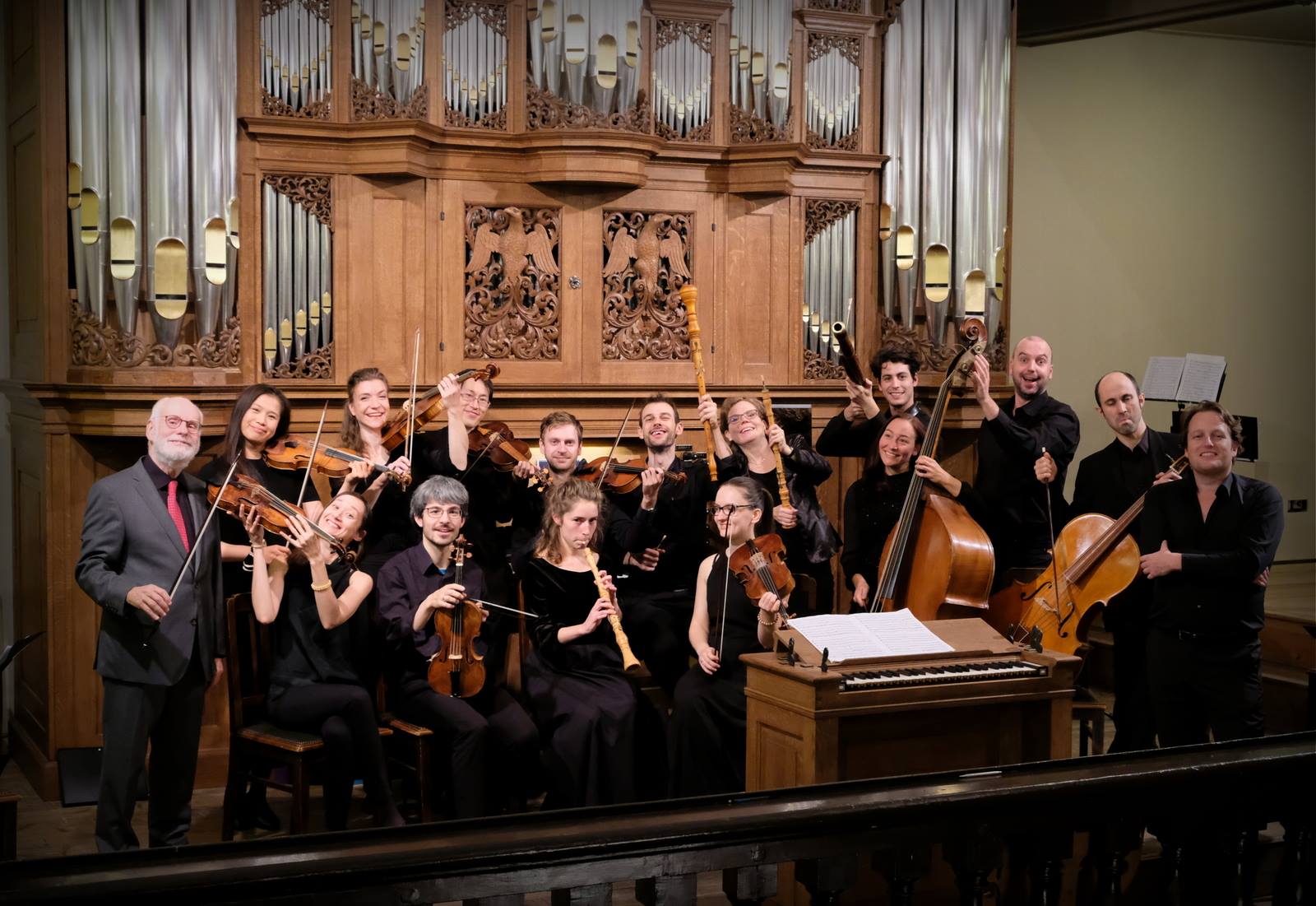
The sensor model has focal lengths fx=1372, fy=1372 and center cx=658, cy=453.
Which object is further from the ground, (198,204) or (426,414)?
(198,204)

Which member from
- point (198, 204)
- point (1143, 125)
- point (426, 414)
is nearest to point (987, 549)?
point (426, 414)

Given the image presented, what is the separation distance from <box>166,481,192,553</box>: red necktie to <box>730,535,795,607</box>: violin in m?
1.75

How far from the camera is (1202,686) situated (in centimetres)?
→ 459

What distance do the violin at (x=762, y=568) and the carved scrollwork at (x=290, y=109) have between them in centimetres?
275

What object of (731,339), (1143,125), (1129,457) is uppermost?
(1143,125)

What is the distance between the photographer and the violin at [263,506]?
439cm

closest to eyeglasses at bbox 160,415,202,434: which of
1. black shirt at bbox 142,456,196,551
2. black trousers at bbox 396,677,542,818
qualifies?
black shirt at bbox 142,456,196,551

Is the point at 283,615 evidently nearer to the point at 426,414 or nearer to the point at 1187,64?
the point at 426,414

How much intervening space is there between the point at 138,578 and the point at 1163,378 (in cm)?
539

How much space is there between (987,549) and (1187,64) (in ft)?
15.8

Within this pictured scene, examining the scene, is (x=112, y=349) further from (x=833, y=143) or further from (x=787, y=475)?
(x=833, y=143)

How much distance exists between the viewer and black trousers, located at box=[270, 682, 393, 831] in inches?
176

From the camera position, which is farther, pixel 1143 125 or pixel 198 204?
pixel 1143 125

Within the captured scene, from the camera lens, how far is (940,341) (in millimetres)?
6707
